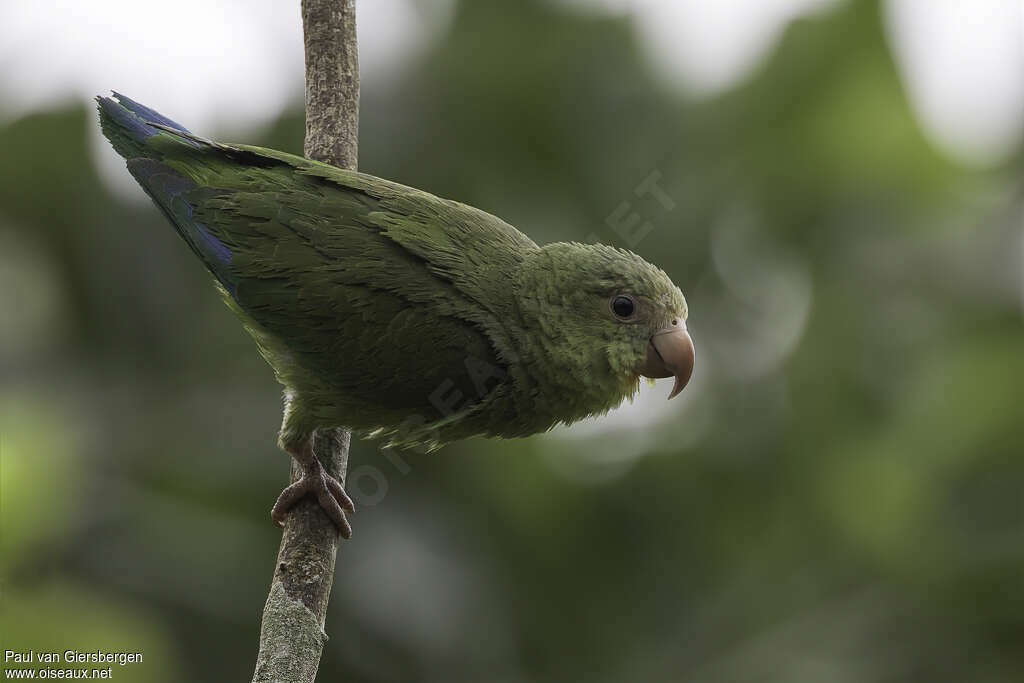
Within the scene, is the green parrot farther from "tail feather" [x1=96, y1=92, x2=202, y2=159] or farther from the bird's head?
"tail feather" [x1=96, y1=92, x2=202, y2=159]

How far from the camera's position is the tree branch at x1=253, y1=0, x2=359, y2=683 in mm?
2809

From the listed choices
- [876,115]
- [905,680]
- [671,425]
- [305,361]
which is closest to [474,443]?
[671,425]

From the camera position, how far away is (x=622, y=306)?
11.3 ft

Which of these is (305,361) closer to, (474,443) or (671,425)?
(474,443)

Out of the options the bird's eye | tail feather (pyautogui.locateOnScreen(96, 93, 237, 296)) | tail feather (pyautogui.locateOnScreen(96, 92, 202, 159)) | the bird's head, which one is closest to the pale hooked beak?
the bird's head

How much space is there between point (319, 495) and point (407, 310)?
773 mm

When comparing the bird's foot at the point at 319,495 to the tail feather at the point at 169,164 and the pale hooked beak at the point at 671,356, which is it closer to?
the tail feather at the point at 169,164

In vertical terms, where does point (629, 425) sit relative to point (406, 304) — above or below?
above

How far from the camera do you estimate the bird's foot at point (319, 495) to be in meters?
3.24

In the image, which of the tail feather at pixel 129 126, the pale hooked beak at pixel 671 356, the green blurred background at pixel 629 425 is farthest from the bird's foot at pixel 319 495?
the green blurred background at pixel 629 425

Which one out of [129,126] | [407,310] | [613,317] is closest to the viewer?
[407,310]

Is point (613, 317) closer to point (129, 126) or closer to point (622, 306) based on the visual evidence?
point (622, 306)

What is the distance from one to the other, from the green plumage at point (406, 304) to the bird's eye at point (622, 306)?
0.03 m

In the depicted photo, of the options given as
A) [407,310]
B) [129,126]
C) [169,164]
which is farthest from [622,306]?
[129,126]
